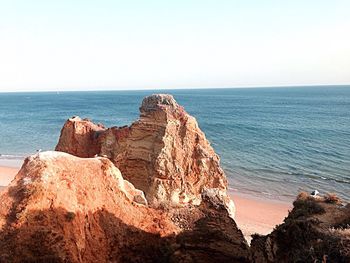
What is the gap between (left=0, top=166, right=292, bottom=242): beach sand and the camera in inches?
1226

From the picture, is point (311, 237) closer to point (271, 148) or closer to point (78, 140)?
point (78, 140)

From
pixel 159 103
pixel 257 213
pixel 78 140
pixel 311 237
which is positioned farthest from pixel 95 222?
pixel 257 213

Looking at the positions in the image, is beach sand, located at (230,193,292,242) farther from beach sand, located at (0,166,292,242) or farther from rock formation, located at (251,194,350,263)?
rock formation, located at (251,194,350,263)

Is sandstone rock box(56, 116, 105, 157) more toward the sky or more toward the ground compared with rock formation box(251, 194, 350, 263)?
more toward the sky

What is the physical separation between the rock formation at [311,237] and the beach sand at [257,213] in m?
15.2

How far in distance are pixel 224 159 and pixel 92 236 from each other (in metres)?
41.5

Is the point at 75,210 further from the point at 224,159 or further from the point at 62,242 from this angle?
the point at 224,159

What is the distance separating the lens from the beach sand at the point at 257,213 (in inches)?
1226

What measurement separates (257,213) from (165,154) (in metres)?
17.5

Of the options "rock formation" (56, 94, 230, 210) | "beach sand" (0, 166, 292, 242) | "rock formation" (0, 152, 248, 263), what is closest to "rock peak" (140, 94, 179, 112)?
"rock formation" (56, 94, 230, 210)

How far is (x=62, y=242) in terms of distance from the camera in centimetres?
1245

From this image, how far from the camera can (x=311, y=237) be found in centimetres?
1077

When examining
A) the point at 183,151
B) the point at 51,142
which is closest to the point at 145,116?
the point at 183,151

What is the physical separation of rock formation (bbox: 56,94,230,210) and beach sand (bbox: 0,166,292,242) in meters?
9.81
